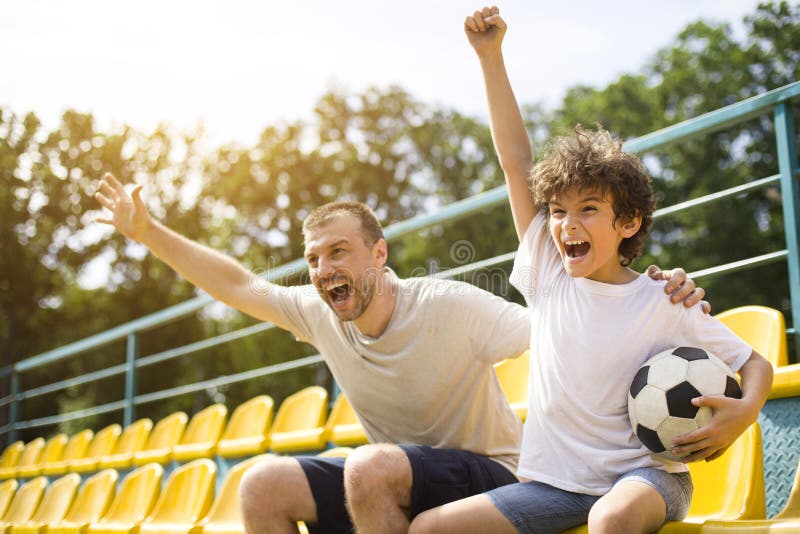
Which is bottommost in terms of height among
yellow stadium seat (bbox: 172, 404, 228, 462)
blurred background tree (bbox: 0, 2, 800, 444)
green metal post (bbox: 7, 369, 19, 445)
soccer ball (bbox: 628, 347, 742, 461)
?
soccer ball (bbox: 628, 347, 742, 461)

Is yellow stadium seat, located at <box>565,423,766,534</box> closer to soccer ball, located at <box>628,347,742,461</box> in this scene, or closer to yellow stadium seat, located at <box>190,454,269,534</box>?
soccer ball, located at <box>628,347,742,461</box>

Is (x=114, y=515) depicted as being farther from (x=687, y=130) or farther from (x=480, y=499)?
(x=687, y=130)

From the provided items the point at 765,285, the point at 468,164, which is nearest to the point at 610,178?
the point at 765,285

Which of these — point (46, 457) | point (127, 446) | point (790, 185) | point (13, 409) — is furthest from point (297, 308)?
point (13, 409)

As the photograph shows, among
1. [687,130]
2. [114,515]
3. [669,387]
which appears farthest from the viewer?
[114,515]

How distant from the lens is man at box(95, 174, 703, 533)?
1935mm

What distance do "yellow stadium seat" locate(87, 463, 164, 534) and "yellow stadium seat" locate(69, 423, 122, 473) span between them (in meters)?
1.64

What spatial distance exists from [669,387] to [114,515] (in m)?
2.88

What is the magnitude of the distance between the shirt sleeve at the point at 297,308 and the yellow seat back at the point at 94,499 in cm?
190

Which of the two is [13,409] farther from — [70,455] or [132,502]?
[132,502]

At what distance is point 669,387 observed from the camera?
149cm

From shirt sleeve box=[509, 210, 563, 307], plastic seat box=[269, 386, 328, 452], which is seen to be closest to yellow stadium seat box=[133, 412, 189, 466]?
plastic seat box=[269, 386, 328, 452]

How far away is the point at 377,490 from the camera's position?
177cm

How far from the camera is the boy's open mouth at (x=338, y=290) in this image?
85.7 inches
